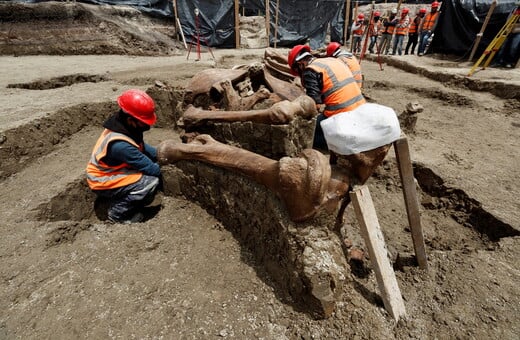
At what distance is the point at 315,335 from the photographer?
1.68m

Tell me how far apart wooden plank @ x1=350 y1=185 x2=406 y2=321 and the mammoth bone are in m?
0.12

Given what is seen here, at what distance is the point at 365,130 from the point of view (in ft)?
6.23

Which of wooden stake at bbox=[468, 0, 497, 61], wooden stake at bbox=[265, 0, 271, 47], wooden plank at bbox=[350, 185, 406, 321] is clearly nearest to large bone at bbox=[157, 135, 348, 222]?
wooden plank at bbox=[350, 185, 406, 321]

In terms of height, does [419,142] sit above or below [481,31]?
below

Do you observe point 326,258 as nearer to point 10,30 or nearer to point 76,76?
point 76,76

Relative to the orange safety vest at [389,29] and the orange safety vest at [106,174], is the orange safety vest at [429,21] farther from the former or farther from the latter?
the orange safety vest at [106,174]

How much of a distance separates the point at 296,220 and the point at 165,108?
4.10 m

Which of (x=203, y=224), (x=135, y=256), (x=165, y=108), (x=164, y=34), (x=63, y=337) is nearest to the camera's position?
(x=63, y=337)

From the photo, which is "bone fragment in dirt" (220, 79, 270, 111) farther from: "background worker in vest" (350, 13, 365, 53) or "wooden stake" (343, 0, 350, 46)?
"wooden stake" (343, 0, 350, 46)

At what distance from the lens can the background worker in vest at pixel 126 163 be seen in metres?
2.76

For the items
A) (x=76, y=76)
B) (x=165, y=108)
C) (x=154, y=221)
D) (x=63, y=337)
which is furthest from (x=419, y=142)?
(x=76, y=76)

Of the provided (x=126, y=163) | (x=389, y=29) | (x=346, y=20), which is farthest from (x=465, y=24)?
(x=126, y=163)

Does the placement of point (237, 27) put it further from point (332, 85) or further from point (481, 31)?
point (332, 85)

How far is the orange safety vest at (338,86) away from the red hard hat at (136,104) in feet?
6.06
